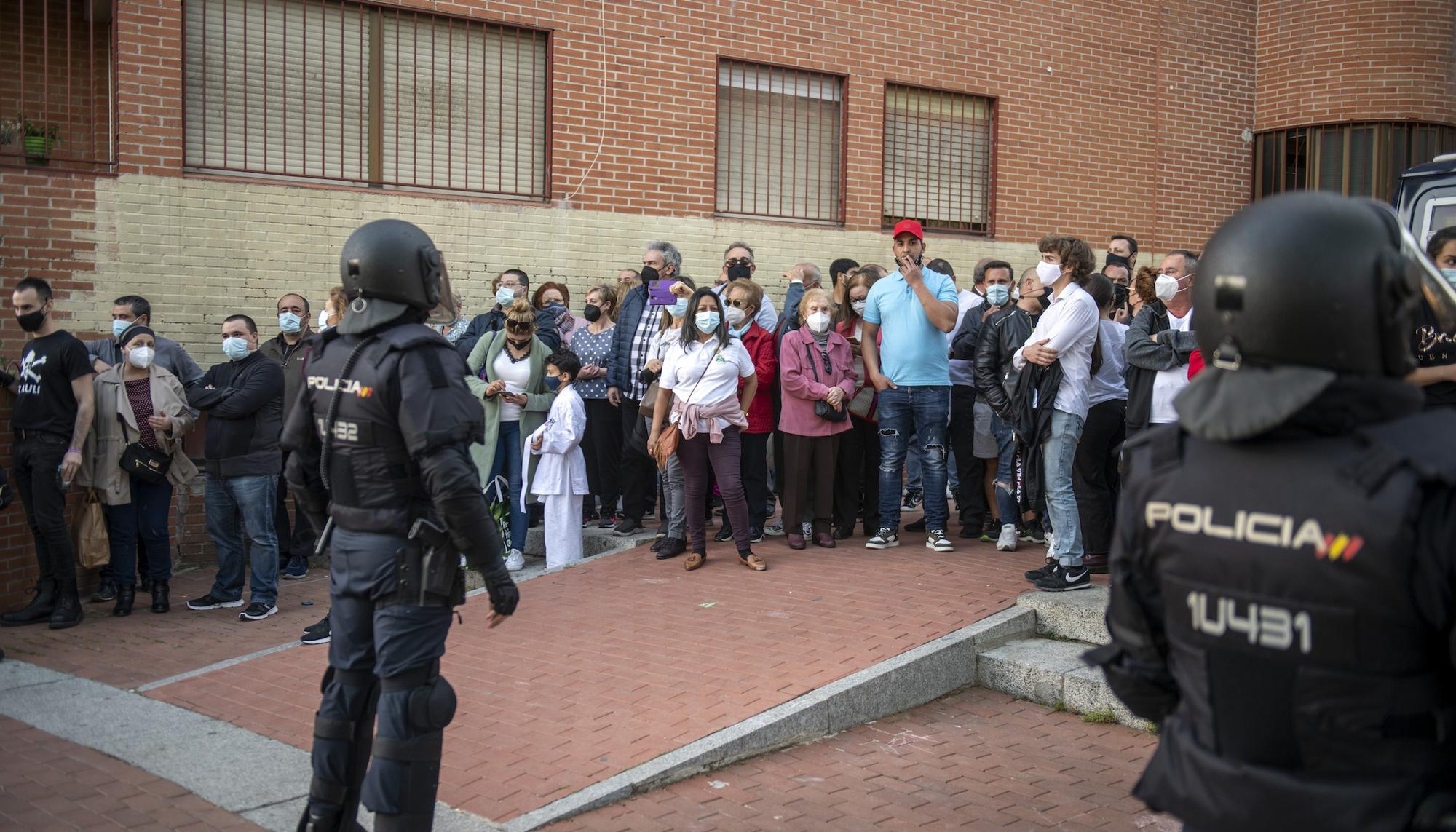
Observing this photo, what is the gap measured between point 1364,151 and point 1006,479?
8936 millimetres

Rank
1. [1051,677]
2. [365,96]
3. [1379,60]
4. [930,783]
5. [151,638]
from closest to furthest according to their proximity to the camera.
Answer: [930,783], [1051,677], [151,638], [365,96], [1379,60]

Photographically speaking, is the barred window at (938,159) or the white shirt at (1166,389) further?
the barred window at (938,159)

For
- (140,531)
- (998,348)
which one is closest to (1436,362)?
(998,348)

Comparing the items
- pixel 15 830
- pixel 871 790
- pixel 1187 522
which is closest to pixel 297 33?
pixel 15 830

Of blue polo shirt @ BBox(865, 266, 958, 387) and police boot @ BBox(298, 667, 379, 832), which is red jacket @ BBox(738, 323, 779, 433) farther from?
police boot @ BBox(298, 667, 379, 832)

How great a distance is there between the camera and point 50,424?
8.24 metres

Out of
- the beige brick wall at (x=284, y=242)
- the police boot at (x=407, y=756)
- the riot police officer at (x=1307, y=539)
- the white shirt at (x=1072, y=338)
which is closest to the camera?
the riot police officer at (x=1307, y=539)

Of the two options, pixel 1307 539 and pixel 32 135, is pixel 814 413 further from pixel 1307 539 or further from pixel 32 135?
pixel 1307 539

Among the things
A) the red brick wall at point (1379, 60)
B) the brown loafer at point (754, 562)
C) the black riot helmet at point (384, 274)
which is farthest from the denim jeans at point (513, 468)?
the red brick wall at point (1379, 60)

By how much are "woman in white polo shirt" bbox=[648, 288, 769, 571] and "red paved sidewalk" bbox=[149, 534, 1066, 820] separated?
37 cm

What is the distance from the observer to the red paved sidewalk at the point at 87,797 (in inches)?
189

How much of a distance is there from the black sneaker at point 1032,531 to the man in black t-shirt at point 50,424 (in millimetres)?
6589

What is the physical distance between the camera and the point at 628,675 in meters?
6.37

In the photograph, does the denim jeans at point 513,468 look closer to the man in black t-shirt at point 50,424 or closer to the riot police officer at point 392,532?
the man in black t-shirt at point 50,424
